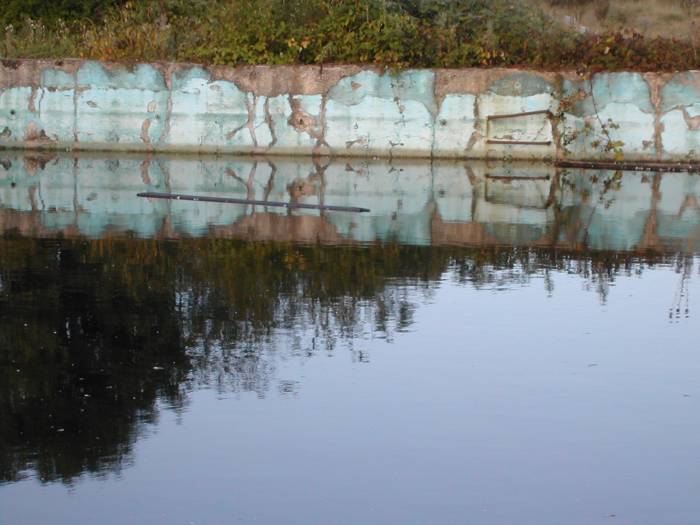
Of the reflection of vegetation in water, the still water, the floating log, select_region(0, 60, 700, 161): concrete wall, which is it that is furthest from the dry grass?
the reflection of vegetation in water

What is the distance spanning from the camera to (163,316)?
943cm

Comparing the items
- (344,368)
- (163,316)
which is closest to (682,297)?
(344,368)

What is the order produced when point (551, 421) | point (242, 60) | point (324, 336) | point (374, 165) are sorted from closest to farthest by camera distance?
point (551, 421)
point (324, 336)
point (374, 165)
point (242, 60)

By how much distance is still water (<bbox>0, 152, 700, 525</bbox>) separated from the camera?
5.90 meters

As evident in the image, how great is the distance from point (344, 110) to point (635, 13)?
15074 millimetres

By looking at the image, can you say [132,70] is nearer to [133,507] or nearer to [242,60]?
[242,60]

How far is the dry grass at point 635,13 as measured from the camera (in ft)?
110

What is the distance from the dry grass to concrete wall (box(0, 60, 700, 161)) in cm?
876

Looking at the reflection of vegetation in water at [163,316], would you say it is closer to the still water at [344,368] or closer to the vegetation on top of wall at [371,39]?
the still water at [344,368]

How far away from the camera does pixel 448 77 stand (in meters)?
23.9

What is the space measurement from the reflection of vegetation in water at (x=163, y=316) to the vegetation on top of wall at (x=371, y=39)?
38.4 ft

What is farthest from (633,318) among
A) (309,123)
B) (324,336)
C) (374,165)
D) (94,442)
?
(309,123)

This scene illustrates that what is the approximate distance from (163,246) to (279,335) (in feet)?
13.2

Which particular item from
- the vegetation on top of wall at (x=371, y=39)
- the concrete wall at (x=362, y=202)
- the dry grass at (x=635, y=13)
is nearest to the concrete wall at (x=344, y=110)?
the vegetation on top of wall at (x=371, y=39)
